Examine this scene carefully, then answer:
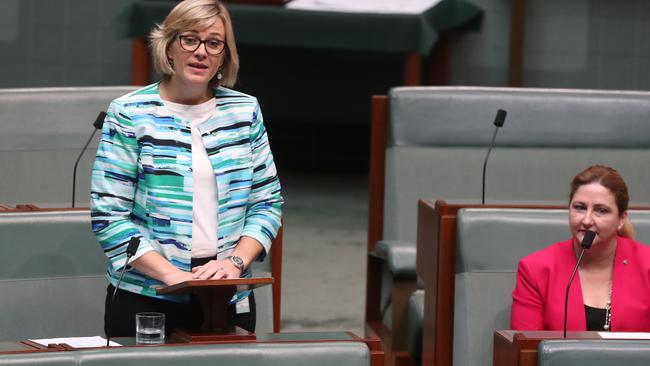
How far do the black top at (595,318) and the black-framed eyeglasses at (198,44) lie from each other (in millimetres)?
747

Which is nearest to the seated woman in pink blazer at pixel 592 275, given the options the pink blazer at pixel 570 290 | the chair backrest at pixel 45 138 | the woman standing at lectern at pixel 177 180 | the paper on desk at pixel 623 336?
the pink blazer at pixel 570 290

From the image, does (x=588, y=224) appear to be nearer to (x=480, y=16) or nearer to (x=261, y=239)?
(x=261, y=239)

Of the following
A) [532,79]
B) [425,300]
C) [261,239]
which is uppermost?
[532,79]

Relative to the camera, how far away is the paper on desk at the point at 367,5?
5.06 metres

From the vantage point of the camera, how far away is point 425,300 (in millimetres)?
2279

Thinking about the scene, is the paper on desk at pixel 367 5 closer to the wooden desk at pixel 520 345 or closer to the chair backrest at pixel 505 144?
the chair backrest at pixel 505 144

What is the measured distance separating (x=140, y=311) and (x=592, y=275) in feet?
2.50

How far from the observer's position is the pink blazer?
1949 mm

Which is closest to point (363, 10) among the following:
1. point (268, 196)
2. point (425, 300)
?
point (425, 300)

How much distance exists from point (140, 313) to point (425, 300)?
2.50ft

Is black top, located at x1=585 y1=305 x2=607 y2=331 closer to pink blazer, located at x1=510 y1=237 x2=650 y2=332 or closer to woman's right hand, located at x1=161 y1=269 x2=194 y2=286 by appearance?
pink blazer, located at x1=510 y1=237 x2=650 y2=332

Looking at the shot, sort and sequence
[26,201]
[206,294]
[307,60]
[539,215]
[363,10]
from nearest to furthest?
[206,294] → [539,215] → [26,201] → [363,10] → [307,60]

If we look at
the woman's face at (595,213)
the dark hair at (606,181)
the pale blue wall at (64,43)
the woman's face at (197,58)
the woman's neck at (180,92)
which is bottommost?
the woman's face at (595,213)

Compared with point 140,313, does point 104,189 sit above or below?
above
